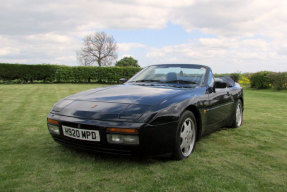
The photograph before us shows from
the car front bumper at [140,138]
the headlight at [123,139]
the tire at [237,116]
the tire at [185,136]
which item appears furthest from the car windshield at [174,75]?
the headlight at [123,139]

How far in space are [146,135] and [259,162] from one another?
1.51 meters

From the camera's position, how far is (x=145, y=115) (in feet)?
8.70

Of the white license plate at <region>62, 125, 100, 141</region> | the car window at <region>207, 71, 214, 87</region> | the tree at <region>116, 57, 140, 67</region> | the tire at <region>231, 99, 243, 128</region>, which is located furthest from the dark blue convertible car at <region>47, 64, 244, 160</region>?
the tree at <region>116, 57, 140, 67</region>

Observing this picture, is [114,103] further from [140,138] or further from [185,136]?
[185,136]

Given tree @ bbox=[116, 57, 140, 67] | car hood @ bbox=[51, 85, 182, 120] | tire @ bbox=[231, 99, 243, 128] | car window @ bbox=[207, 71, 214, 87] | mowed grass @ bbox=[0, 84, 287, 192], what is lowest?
mowed grass @ bbox=[0, 84, 287, 192]

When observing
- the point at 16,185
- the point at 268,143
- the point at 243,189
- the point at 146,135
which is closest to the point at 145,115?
the point at 146,135

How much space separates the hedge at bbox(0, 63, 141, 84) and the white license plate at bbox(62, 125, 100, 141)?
21760mm

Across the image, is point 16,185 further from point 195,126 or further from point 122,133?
point 195,126

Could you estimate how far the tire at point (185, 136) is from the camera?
2.93 m

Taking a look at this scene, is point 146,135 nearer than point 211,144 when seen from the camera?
Yes

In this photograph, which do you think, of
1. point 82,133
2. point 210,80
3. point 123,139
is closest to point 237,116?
point 210,80

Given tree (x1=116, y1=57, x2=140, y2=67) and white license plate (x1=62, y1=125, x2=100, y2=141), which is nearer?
white license plate (x1=62, y1=125, x2=100, y2=141)

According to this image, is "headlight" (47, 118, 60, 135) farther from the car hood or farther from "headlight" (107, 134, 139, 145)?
"headlight" (107, 134, 139, 145)

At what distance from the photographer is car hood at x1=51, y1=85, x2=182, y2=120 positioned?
2723mm
